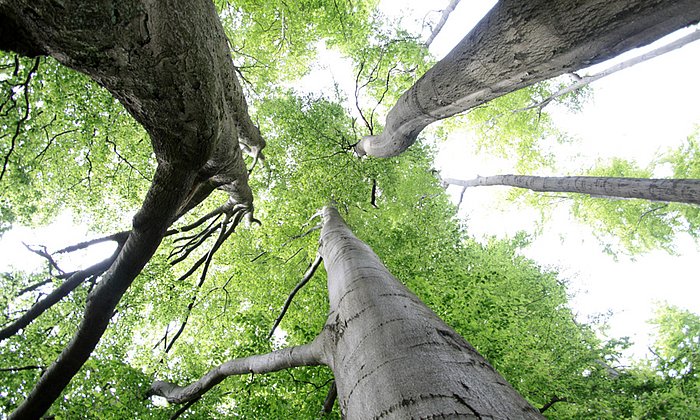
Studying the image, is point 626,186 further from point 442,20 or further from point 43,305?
point 43,305

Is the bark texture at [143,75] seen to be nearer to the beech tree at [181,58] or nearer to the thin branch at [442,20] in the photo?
the beech tree at [181,58]

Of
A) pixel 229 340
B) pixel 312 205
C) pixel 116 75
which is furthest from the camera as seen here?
pixel 312 205

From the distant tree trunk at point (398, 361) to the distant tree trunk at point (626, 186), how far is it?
23.9 ft

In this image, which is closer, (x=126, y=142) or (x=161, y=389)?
(x=161, y=389)

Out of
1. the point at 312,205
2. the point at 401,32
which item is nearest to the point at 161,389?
the point at 312,205

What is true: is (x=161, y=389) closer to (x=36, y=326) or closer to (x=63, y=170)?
(x=36, y=326)

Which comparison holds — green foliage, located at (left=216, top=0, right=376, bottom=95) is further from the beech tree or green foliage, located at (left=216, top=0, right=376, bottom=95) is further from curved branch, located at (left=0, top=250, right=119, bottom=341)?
curved branch, located at (left=0, top=250, right=119, bottom=341)

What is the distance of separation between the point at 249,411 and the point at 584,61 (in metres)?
5.52

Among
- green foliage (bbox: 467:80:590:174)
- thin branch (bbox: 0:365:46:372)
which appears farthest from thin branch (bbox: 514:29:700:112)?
thin branch (bbox: 0:365:46:372)

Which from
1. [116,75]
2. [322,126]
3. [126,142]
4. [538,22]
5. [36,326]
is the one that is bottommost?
[538,22]

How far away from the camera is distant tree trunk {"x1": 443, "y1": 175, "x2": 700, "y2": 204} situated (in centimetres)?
634

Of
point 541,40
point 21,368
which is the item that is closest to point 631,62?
point 541,40

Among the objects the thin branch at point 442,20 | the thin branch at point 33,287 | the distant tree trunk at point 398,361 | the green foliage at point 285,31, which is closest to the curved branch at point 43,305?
the thin branch at point 33,287

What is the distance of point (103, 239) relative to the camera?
15.9ft
